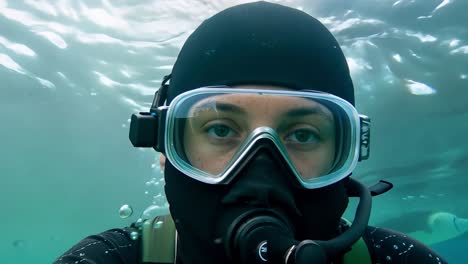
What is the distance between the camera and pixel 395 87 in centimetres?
1518

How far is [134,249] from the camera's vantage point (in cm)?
310

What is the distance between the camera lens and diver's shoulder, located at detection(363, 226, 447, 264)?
10.8 ft

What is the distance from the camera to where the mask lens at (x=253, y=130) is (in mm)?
2590

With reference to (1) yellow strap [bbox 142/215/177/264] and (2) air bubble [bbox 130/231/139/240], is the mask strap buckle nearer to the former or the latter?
(1) yellow strap [bbox 142/215/177/264]

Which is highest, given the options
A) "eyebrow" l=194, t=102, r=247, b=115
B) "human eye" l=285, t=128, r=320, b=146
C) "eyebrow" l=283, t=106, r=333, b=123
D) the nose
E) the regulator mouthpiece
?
"eyebrow" l=194, t=102, r=247, b=115

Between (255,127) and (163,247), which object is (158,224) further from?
(255,127)

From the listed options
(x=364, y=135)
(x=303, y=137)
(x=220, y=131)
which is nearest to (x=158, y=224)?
(x=220, y=131)

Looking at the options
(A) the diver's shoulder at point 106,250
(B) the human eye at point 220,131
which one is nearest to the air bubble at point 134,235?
(A) the diver's shoulder at point 106,250

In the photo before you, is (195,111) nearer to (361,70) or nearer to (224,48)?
(224,48)

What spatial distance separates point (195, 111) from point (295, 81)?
71 cm

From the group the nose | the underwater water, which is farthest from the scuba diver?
the underwater water

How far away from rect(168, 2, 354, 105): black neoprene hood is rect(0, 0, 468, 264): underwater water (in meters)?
7.38

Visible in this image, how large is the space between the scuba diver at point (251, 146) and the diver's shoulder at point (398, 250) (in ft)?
0.06

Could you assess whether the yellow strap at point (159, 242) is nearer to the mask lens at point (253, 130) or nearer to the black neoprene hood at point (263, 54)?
the mask lens at point (253, 130)
